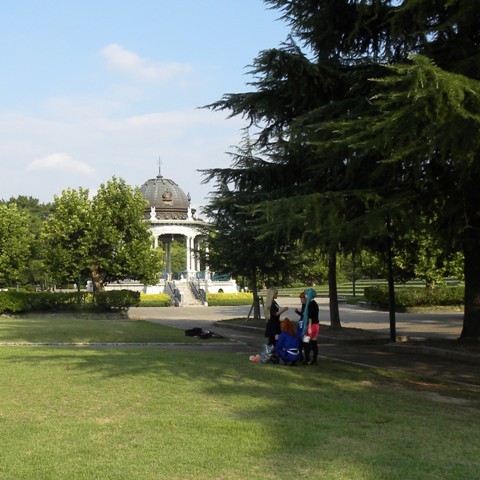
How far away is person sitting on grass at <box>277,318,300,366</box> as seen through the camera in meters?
12.4

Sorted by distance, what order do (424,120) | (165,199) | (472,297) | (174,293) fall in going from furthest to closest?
(165,199) → (174,293) → (472,297) → (424,120)

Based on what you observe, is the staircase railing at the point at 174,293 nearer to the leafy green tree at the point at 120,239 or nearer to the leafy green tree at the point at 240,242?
the leafy green tree at the point at 120,239

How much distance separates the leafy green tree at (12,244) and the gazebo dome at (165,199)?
17.0m

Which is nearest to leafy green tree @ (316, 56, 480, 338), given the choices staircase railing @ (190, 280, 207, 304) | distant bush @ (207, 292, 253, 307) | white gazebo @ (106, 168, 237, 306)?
distant bush @ (207, 292, 253, 307)

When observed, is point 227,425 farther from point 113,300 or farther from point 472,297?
point 113,300

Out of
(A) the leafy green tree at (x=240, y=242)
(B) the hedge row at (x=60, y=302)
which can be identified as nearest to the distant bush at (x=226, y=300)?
(B) the hedge row at (x=60, y=302)

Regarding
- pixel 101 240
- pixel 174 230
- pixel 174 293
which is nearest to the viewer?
pixel 101 240

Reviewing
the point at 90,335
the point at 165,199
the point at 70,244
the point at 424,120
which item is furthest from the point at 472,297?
the point at 165,199

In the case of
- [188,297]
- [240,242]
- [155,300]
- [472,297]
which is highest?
[240,242]

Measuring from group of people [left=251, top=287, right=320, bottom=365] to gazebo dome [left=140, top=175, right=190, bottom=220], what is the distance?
4674cm

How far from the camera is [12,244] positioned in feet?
138

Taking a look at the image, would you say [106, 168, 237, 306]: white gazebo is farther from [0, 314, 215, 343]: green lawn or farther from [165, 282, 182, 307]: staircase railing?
[0, 314, 215, 343]: green lawn

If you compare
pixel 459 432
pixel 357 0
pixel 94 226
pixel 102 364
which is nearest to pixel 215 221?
pixel 357 0

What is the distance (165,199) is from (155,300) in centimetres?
1448
